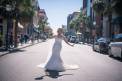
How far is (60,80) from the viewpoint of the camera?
9.57 meters

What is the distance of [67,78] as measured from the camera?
33.0 ft

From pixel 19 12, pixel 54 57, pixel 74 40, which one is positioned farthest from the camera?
pixel 74 40

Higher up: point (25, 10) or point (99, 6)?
point (99, 6)

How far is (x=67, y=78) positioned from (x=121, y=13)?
3511 centimetres

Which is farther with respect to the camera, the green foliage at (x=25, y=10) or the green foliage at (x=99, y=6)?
the green foliage at (x=99, y=6)

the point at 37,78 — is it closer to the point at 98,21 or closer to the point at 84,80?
the point at 84,80

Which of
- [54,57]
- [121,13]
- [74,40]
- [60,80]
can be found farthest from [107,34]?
[60,80]

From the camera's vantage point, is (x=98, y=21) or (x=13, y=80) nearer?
(x=13, y=80)

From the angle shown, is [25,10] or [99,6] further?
[99,6]

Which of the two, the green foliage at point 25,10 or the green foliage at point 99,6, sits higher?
the green foliage at point 99,6

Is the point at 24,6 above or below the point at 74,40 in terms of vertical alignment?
above

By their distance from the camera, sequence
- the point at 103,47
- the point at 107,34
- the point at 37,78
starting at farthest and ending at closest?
1. the point at 107,34
2. the point at 103,47
3. the point at 37,78

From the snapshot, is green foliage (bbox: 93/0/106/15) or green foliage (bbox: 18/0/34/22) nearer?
green foliage (bbox: 18/0/34/22)

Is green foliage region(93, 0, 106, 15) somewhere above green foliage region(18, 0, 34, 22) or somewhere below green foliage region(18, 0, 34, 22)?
above
